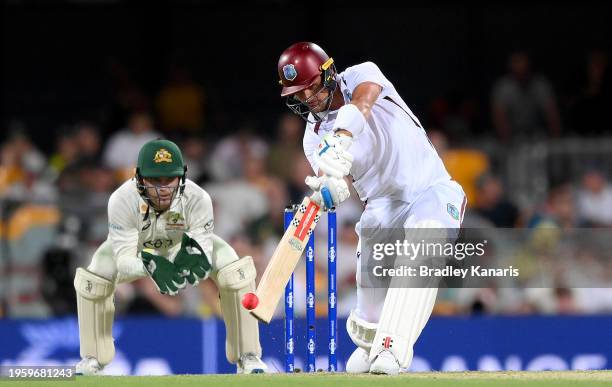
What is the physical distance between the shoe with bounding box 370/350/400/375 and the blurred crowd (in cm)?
323

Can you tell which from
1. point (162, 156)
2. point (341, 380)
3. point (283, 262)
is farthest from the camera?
point (162, 156)

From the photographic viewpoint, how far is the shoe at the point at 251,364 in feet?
24.6

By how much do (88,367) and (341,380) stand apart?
178 centimetres

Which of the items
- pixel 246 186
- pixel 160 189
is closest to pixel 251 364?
pixel 160 189

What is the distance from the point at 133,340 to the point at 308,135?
3144 millimetres

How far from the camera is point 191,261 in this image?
23.6ft

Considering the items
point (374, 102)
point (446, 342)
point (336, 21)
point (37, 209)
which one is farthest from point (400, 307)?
point (336, 21)

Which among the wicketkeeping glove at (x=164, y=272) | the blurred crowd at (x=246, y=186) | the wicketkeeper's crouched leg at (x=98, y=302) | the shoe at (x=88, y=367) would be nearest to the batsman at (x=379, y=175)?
the wicketkeeping glove at (x=164, y=272)

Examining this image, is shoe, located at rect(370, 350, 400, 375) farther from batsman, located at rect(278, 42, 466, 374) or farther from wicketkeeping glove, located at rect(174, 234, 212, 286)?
wicketkeeping glove, located at rect(174, 234, 212, 286)

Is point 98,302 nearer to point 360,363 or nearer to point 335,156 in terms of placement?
point 360,363

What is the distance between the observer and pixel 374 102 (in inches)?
270

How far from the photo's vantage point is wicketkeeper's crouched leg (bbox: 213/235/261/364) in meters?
7.45

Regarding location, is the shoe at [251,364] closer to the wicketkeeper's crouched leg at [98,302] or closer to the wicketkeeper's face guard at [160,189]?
the wicketkeeper's crouched leg at [98,302]

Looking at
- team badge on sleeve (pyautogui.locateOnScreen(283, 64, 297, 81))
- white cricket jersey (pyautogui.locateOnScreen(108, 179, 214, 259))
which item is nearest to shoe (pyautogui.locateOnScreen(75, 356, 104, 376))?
white cricket jersey (pyautogui.locateOnScreen(108, 179, 214, 259))
